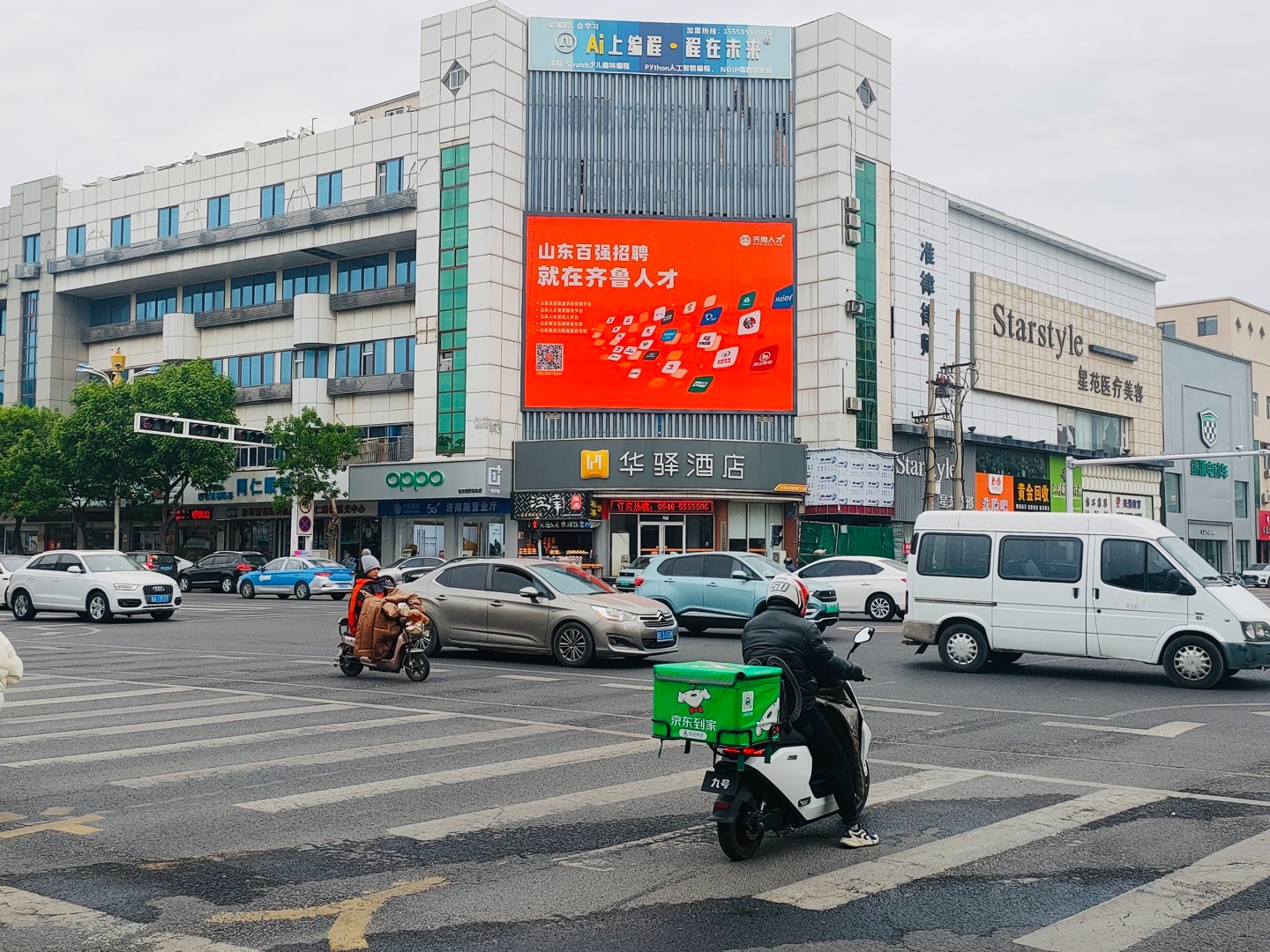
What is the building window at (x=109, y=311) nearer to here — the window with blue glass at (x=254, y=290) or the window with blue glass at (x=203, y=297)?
the window with blue glass at (x=203, y=297)

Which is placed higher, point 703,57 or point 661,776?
point 703,57

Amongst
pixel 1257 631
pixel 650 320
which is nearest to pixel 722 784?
pixel 1257 631

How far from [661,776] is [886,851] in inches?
92.1

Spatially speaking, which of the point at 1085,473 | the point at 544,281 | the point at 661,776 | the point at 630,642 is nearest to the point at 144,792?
the point at 661,776

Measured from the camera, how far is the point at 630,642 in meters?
16.5

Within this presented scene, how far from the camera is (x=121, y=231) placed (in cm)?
5934

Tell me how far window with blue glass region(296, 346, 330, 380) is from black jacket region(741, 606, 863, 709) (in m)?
48.8

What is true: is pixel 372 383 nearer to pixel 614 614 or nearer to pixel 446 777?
pixel 614 614

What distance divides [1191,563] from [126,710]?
12473 millimetres

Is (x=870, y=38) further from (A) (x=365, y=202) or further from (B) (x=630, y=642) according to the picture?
(B) (x=630, y=642)

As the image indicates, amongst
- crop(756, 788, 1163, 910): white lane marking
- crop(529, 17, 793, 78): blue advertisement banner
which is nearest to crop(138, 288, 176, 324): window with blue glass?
crop(529, 17, 793, 78): blue advertisement banner

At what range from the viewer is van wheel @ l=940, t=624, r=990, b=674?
16.2m

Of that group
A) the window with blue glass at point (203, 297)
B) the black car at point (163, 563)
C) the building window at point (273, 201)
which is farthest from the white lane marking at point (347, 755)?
the window with blue glass at point (203, 297)

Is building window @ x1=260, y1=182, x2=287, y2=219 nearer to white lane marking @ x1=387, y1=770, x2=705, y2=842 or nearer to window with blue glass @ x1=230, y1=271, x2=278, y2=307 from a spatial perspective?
window with blue glass @ x1=230, y1=271, x2=278, y2=307
